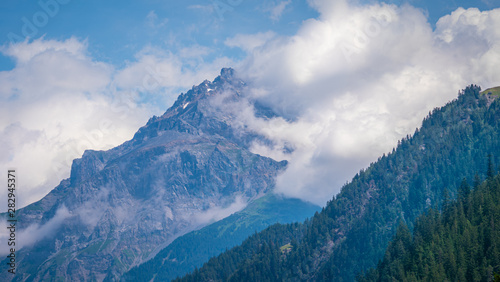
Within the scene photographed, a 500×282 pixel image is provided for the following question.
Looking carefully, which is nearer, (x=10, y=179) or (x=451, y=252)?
(x=10, y=179)

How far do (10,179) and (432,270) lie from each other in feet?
462

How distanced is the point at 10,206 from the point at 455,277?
14265 centimetres

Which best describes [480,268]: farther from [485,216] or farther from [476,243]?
[485,216]

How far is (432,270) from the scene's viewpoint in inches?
7160

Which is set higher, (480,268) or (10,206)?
(10,206)

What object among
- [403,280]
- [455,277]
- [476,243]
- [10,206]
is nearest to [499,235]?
[476,243]

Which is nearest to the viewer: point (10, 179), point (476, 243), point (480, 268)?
point (10, 179)

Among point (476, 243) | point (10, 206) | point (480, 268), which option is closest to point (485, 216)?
point (476, 243)

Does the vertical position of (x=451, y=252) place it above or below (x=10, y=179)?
below

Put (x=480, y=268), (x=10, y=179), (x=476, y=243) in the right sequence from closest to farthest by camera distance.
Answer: (x=10, y=179)
(x=480, y=268)
(x=476, y=243)

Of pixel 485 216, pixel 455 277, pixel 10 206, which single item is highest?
pixel 10 206

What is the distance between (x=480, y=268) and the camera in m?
169

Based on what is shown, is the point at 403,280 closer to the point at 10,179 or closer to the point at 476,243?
the point at 476,243

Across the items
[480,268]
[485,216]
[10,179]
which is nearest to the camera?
[10,179]
